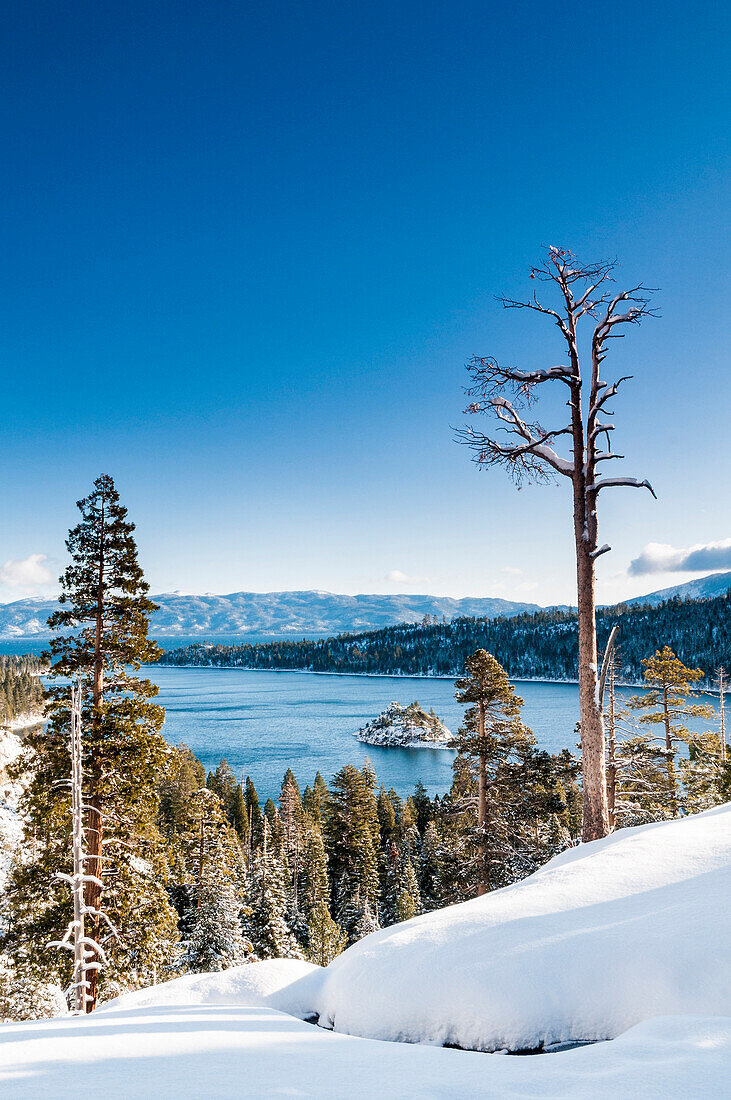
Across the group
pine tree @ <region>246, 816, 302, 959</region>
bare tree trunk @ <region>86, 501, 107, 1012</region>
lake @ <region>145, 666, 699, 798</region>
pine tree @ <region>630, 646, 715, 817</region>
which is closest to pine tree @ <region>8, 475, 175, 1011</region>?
bare tree trunk @ <region>86, 501, 107, 1012</region>

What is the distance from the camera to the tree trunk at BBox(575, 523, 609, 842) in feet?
22.1

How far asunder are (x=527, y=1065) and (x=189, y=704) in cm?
13987

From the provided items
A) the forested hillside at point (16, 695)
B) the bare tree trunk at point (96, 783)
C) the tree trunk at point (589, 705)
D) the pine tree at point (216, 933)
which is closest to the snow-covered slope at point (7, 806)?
the pine tree at point (216, 933)

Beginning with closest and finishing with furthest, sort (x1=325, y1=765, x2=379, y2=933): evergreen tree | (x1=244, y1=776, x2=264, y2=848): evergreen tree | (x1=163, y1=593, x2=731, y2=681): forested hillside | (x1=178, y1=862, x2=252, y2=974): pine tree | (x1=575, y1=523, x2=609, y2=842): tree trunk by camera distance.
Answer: (x1=575, y1=523, x2=609, y2=842): tree trunk → (x1=178, y1=862, x2=252, y2=974): pine tree → (x1=325, y1=765, x2=379, y2=933): evergreen tree → (x1=244, y1=776, x2=264, y2=848): evergreen tree → (x1=163, y1=593, x2=731, y2=681): forested hillside

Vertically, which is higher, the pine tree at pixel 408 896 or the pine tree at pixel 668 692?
the pine tree at pixel 668 692

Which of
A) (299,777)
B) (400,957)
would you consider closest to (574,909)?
(400,957)

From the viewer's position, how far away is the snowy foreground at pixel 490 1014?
1979 mm

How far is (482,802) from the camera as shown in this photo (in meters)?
14.5

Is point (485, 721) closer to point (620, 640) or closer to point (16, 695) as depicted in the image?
point (16, 695)

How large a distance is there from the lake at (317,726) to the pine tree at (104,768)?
39376 millimetres

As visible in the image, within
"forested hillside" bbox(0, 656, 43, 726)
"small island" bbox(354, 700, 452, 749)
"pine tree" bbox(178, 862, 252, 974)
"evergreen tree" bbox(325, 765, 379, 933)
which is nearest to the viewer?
"pine tree" bbox(178, 862, 252, 974)

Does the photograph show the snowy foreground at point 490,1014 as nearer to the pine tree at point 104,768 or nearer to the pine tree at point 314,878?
the pine tree at point 104,768

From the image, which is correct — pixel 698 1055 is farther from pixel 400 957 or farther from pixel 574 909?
pixel 400 957

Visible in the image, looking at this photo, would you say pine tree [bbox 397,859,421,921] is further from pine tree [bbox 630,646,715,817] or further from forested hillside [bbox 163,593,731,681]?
forested hillside [bbox 163,593,731,681]
